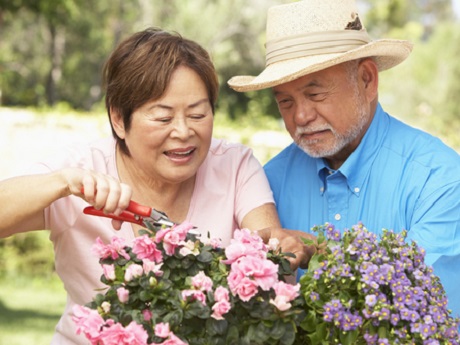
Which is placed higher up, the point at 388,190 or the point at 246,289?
the point at 388,190

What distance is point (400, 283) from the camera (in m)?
2.02

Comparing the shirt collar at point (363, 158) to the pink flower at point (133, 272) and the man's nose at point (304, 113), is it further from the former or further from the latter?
the pink flower at point (133, 272)

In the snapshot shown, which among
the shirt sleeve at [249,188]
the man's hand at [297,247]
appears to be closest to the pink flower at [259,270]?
the man's hand at [297,247]

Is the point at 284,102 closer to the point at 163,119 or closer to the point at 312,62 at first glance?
the point at 312,62

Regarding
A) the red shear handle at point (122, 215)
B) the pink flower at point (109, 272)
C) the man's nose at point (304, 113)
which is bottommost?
the pink flower at point (109, 272)

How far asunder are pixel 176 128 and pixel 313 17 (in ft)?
2.85

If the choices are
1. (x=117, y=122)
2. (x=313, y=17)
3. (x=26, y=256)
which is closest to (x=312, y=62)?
(x=313, y=17)

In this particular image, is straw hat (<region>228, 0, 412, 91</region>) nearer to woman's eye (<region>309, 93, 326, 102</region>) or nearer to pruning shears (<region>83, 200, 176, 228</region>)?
woman's eye (<region>309, 93, 326, 102</region>)

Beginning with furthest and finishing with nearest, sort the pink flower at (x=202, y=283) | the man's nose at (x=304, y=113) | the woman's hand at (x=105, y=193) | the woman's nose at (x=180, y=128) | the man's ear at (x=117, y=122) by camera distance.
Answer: the man's nose at (x=304, y=113) → the man's ear at (x=117, y=122) → the woman's nose at (x=180, y=128) → the woman's hand at (x=105, y=193) → the pink flower at (x=202, y=283)

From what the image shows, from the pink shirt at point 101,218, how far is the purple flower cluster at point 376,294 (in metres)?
0.85

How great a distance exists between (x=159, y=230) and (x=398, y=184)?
4.14 feet

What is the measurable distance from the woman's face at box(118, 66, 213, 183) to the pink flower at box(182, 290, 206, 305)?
0.84 m

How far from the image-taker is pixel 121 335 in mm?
1933

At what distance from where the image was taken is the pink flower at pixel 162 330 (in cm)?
192
